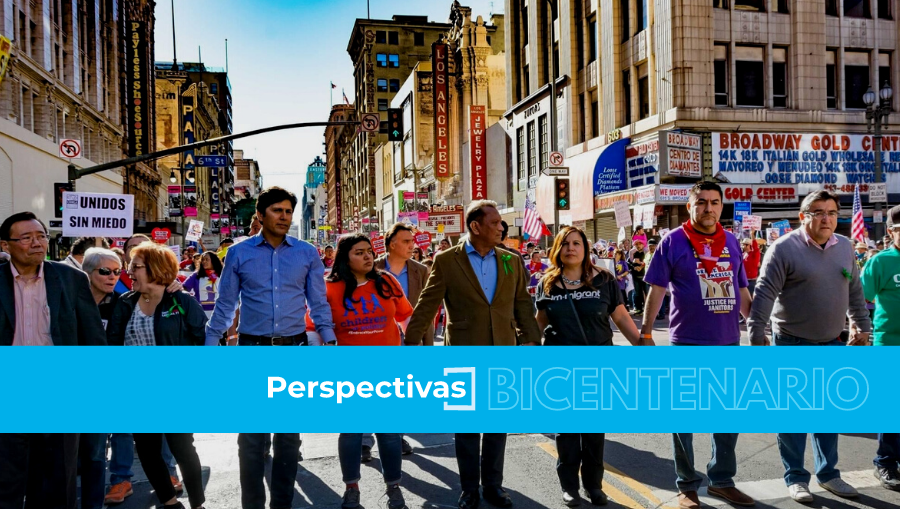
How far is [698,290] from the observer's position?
5.17 m

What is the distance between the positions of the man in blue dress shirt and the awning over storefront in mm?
21264

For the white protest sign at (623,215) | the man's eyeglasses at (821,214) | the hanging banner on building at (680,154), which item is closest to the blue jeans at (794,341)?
the man's eyeglasses at (821,214)

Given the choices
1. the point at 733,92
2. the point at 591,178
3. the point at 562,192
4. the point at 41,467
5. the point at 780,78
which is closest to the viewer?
the point at 41,467

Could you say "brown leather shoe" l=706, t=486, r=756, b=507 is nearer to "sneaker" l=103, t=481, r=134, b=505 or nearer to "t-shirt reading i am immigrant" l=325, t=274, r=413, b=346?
"t-shirt reading i am immigrant" l=325, t=274, r=413, b=346

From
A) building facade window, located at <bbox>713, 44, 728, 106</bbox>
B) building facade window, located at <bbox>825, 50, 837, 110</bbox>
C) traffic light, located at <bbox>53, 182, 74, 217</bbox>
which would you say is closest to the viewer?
traffic light, located at <bbox>53, 182, 74, 217</bbox>

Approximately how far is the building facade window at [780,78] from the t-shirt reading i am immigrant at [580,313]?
24360mm

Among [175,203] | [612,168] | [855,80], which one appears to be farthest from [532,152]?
[175,203]

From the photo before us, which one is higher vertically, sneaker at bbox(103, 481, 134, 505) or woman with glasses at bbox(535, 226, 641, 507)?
woman with glasses at bbox(535, 226, 641, 507)

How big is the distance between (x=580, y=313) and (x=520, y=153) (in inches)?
1391

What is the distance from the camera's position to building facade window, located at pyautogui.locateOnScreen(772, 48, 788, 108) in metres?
26.7

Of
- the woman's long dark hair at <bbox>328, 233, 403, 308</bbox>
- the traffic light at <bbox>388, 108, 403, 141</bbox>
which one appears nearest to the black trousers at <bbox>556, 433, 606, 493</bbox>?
the woman's long dark hair at <bbox>328, 233, 403, 308</bbox>

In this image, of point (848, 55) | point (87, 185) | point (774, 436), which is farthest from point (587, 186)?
point (87, 185)
